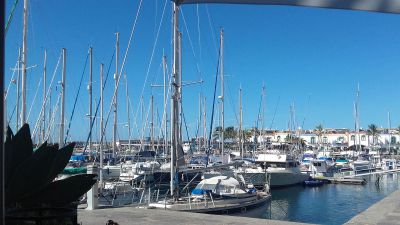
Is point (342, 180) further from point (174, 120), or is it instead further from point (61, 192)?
point (61, 192)

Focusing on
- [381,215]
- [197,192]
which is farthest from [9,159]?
[197,192]

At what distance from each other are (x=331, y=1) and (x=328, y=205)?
108ft

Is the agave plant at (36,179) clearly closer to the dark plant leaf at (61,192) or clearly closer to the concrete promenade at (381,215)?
the dark plant leaf at (61,192)

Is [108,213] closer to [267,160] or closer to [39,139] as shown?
[39,139]

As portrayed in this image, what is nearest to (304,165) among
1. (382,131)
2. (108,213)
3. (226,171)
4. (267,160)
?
(267,160)

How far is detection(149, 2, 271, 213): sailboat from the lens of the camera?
2082cm

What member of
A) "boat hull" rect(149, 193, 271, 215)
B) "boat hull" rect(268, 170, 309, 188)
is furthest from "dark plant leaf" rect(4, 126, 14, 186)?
"boat hull" rect(268, 170, 309, 188)

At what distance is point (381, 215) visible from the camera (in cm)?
1052

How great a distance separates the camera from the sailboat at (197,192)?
2082 centimetres

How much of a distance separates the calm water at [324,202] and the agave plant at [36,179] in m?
23.8

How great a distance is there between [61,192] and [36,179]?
0.31 m

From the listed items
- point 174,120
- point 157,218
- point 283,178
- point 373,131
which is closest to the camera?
point 157,218

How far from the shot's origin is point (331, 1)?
6109 mm

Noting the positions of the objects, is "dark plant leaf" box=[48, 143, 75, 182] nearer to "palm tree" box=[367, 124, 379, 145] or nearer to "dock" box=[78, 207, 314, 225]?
"dock" box=[78, 207, 314, 225]
